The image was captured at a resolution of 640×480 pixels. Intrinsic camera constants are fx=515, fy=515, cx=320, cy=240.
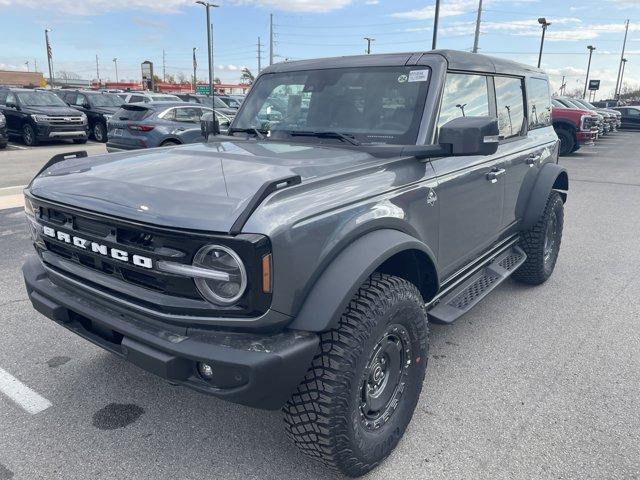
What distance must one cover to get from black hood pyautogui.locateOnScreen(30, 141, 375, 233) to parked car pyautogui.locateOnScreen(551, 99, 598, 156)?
16077 millimetres

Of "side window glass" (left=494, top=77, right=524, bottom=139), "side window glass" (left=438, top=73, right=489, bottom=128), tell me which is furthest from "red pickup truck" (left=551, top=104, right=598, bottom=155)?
"side window glass" (left=438, top=73, right=489, bottom=128)

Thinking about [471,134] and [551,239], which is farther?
[551,239]

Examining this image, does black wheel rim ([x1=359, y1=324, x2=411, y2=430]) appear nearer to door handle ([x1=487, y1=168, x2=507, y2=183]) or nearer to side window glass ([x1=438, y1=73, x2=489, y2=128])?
side window glass ([x1=438, y1=73, x2=489, y2=128])

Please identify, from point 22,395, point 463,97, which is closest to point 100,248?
point 22,395

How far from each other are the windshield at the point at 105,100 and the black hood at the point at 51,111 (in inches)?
92.8

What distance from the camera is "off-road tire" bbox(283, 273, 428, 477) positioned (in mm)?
2107

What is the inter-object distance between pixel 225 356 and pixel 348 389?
0.55 metres

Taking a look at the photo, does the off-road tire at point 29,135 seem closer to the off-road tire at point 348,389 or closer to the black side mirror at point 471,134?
the black side mirror at point 471,134

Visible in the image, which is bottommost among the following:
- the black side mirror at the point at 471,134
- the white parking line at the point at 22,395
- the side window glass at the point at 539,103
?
the white parking line at the point at 22,395

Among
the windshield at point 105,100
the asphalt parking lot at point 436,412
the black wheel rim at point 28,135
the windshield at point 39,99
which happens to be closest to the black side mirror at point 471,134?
the asphalt parking lot at point 436,412

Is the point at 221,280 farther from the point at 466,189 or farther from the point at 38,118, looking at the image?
the point at 38,118

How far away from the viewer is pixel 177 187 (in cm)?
216

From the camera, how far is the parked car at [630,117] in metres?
29.7

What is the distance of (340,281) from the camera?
6.85ft
